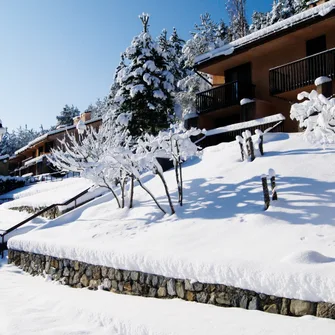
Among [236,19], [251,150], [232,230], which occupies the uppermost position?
[236,19]

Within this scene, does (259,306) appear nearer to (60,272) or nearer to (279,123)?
(60,272)

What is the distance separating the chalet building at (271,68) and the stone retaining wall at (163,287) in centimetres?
889

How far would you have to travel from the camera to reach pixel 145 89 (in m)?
21.0

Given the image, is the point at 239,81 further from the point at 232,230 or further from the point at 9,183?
the point at 9,183

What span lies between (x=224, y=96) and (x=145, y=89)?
4.68 meters

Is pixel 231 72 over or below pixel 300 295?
over

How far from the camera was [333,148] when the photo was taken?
9.30 meters

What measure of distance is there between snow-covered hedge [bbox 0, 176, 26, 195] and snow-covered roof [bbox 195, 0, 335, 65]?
Answer: 699 inches

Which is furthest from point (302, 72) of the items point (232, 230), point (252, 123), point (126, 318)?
point (126, 318)

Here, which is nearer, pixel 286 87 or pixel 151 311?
pixel 151 311

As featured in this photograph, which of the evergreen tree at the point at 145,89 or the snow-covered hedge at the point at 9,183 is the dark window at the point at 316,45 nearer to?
the evergreen tree at the point at 145,89

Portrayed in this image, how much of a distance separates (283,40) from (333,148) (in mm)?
9647

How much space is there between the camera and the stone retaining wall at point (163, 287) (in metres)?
4.25

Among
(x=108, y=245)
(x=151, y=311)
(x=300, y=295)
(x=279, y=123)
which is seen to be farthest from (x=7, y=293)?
(x=279, y=123)
